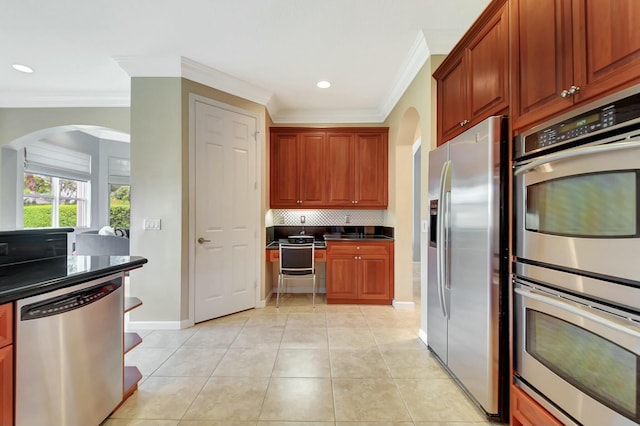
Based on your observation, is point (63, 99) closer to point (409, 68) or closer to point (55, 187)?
point (55, 187)

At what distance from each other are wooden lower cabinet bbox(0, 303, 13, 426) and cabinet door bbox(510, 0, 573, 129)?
7.81 feet

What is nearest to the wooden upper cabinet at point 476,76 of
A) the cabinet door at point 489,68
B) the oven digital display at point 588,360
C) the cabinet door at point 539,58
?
the cabinet door at point 489,68

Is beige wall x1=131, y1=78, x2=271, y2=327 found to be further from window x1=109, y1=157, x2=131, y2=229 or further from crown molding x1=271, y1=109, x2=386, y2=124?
window x1=109, y1=157, x2=131, y2=229

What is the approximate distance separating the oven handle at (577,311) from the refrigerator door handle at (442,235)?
0.65 meters

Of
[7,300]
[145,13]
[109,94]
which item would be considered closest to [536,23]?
[7,300]

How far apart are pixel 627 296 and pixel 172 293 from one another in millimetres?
3347

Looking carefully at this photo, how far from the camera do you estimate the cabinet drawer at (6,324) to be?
1065mm

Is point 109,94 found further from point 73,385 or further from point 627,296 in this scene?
point 627,296

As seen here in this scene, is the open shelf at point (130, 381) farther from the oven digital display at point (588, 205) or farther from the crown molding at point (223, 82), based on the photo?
the crown molding at point (223, 82)

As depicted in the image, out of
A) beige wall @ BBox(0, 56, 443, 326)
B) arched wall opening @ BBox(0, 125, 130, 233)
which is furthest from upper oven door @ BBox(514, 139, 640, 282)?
arched wall opening @ BBox(0, 125, 130, 233)

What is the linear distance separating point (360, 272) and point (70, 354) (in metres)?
3.07

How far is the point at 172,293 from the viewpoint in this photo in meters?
2.98

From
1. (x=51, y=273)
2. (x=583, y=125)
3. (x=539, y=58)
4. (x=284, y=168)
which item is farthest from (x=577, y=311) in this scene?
(x=284, y=168)

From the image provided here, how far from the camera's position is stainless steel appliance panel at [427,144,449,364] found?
2086 mm
